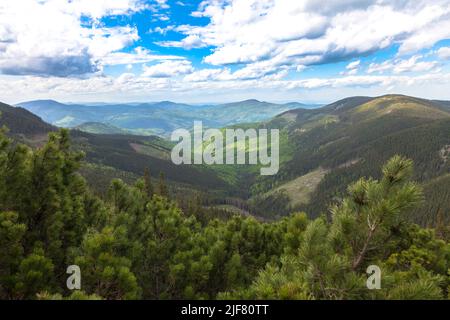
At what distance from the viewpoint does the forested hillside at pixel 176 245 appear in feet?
22.7

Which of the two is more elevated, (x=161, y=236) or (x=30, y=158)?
(x=30, y=158)

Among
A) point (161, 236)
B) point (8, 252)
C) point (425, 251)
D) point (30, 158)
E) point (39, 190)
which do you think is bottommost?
point (425, 251)

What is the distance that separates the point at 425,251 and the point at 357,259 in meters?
13.6

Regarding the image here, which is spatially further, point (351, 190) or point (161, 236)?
point (161, 236)

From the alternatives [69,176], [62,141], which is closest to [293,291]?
[69,176]

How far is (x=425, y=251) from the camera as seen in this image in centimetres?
1817

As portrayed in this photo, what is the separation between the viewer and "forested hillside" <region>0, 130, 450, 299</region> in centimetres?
691

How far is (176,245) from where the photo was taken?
13969mm

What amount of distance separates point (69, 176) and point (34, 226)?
2892 millimetres

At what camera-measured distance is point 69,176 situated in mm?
13453
